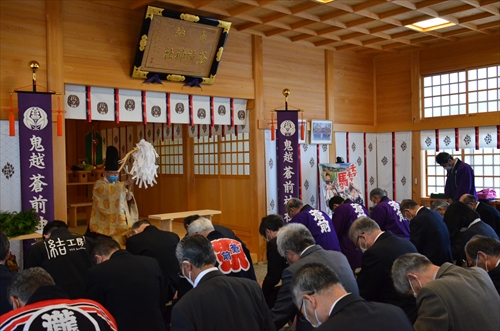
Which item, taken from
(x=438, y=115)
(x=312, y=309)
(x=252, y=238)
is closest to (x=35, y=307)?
(x=312, y=309)

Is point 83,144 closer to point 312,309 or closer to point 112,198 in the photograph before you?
point 112,198

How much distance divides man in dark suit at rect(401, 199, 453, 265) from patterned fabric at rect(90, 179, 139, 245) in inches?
130

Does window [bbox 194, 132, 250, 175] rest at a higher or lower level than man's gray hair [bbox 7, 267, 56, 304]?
higher

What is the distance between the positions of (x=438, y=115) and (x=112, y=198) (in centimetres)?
600

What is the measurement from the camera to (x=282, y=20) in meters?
6.91

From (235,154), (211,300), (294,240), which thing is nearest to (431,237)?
(294,240)

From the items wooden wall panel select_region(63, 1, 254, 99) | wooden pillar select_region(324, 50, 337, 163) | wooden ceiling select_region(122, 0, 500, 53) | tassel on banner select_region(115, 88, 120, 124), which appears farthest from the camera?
wooden pillar select_region(324, 50, 337, 163)

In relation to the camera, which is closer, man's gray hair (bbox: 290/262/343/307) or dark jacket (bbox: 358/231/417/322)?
man's gray hair (bbox: 290/262/343/307)

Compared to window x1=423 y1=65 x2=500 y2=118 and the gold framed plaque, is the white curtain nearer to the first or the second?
window x1=423 y1=65 x2=500 y2=118

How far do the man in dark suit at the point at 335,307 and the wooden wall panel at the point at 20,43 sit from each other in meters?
4.38

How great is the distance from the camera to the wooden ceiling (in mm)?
6172

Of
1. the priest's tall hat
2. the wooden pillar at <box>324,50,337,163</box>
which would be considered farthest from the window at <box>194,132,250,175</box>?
the priest's tall hat

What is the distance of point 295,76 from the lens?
802 cm

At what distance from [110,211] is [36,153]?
43.4 inches
